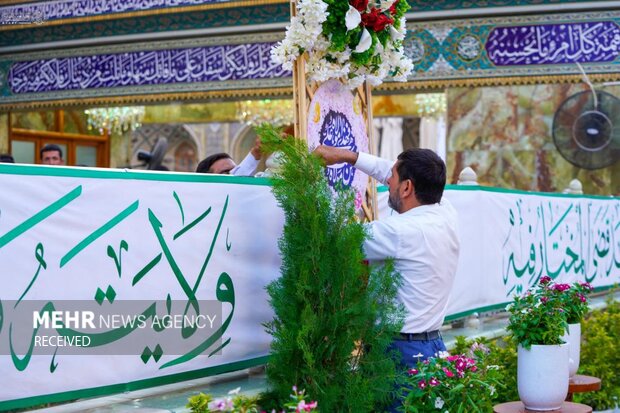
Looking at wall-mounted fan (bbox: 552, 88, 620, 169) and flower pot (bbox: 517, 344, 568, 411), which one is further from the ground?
wall-mounted fan (bbox: 552, 88, 620, 169)

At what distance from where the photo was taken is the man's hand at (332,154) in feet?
10.3

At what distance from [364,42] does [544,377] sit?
1375 mm

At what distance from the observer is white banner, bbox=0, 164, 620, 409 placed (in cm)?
256

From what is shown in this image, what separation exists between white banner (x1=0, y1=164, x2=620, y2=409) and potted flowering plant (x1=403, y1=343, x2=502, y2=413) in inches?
27.1

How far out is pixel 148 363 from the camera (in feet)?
9.51

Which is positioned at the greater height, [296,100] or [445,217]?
[296,100]

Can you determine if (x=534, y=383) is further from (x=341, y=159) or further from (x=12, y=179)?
(x=12, y=179)

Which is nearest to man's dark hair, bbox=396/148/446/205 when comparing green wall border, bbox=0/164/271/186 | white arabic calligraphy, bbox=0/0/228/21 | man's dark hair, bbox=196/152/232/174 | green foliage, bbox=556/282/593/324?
green wall border, bbox=0/164/271/186

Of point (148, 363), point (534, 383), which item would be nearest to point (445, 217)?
point (534, 383)

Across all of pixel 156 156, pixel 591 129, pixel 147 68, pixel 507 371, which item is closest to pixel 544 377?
pixel 507 371

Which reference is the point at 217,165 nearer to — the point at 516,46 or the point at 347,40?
the point at 347,40

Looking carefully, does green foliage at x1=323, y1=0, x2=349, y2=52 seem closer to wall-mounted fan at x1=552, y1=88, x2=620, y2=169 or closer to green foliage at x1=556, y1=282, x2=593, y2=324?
green foliage at x1=556, y1=282, x2=593, y2=324

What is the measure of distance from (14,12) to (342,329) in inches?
466

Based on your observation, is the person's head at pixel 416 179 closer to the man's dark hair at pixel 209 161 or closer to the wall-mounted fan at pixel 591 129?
the man's dark hair at pixel 209 161
